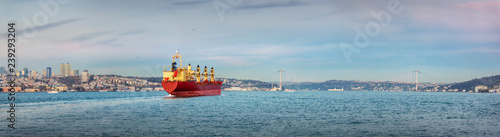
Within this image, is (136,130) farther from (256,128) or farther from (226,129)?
(256,128)

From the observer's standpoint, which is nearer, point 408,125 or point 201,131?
point 201,131

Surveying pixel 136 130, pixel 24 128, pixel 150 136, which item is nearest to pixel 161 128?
pixel 136 130

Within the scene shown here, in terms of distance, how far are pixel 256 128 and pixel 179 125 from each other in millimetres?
5988

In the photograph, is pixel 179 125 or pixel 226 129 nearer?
pixel 226 129

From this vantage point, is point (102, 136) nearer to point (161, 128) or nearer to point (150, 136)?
point (150, 136)

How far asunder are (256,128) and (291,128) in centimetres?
250

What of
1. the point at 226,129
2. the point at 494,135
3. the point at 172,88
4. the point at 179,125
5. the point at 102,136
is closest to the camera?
the point at 102,136

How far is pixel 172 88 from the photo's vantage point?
81.2m

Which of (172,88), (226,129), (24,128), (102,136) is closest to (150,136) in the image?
(102,136)

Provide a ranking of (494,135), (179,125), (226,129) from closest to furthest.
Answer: (494,135) < (226,129) < (179,125)

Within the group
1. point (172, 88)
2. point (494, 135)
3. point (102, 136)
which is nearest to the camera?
point (102, 136)

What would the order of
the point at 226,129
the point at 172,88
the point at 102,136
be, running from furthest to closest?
the point at 172,88 < the point at 226,129 < the point at 102,136

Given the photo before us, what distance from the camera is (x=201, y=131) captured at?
25.3 metres

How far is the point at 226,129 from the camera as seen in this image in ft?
87.3
